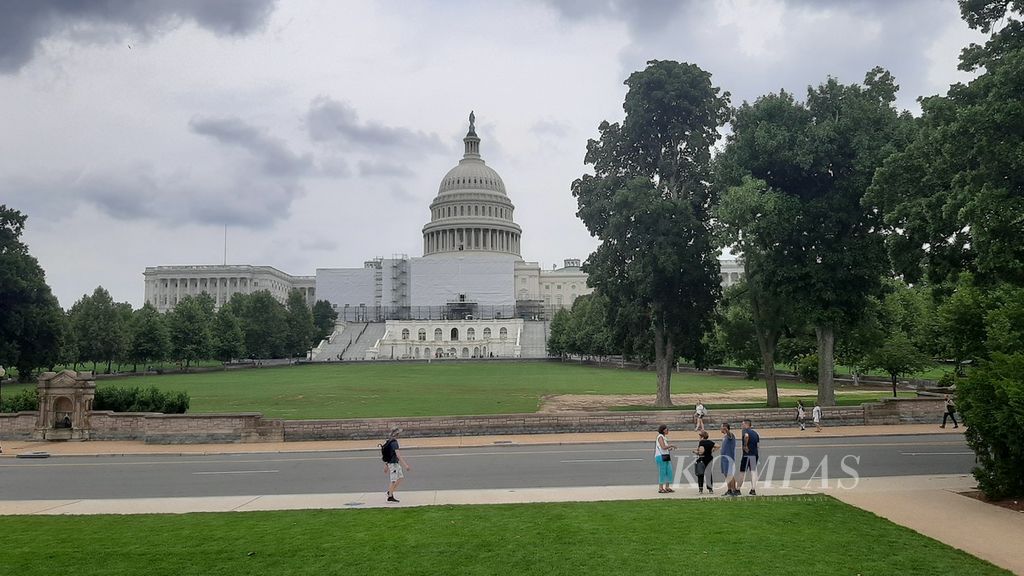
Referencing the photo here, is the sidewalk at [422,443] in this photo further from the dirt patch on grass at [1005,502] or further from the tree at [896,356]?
the tree at [896,356]

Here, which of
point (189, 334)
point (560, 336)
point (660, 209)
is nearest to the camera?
point (660, 209)

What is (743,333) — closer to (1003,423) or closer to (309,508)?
(1003,423)

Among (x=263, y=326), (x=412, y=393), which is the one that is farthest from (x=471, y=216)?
(x=412, y=393)

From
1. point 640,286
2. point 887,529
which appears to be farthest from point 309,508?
point 640,286

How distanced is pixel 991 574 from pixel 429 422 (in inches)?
846

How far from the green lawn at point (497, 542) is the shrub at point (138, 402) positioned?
18462 millimetres

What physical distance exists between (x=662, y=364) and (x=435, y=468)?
21.0 metres

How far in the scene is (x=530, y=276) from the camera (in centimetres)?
18450

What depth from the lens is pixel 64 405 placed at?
29.4 meters

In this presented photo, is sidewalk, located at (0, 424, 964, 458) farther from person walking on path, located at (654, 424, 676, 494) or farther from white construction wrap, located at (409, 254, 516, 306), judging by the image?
white construction wrap, located at (409, 254, 516, 306)

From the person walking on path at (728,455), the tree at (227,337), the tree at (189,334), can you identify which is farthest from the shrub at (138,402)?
the tree at (227,337)

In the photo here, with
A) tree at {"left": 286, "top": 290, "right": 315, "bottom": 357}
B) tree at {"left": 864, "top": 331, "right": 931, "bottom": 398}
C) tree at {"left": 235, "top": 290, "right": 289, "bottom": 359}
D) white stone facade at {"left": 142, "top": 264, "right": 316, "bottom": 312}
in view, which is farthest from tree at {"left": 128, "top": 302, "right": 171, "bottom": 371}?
white stone facade at {"left": 142, "top": 264, "right": 316, "bottom": 312}

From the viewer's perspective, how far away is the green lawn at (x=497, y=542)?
33.1 feet

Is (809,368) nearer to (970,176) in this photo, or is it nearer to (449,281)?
(970,176)
